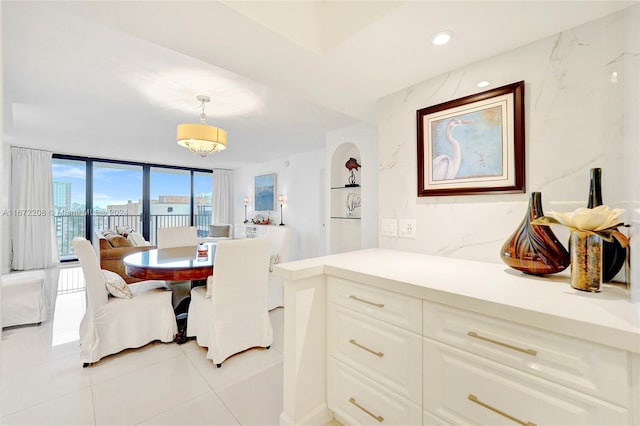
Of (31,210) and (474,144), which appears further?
(31,210)

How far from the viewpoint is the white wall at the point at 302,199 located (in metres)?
5.70

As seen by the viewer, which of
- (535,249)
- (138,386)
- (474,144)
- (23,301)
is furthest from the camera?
(23,301)

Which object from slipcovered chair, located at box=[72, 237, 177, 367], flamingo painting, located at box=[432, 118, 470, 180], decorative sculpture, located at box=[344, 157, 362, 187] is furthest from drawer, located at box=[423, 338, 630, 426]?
A: decorative sculpture, located at box=[344, 157, 362, 187]

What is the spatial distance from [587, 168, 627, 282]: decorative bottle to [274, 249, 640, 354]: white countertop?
2.5 inches

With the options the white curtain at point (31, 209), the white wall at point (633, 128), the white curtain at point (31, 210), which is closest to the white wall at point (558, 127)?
the white wall at point (633, 128)

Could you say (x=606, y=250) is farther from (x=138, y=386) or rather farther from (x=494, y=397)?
(x=138, y=386)

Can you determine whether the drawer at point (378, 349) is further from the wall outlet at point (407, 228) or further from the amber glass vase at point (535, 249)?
the wall outlet at point (407, 228)

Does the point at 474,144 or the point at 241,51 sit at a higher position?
the point at 241,51

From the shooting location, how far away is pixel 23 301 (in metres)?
2.87

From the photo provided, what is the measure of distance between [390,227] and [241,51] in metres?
1.46

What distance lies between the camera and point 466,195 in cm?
170

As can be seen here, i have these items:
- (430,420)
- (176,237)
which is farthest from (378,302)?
(176,237)

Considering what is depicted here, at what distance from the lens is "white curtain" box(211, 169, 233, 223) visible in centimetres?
826

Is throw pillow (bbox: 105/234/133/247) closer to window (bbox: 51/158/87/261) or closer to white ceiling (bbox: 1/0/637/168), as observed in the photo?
white ceiling (bbox: 1/0/637/168)
